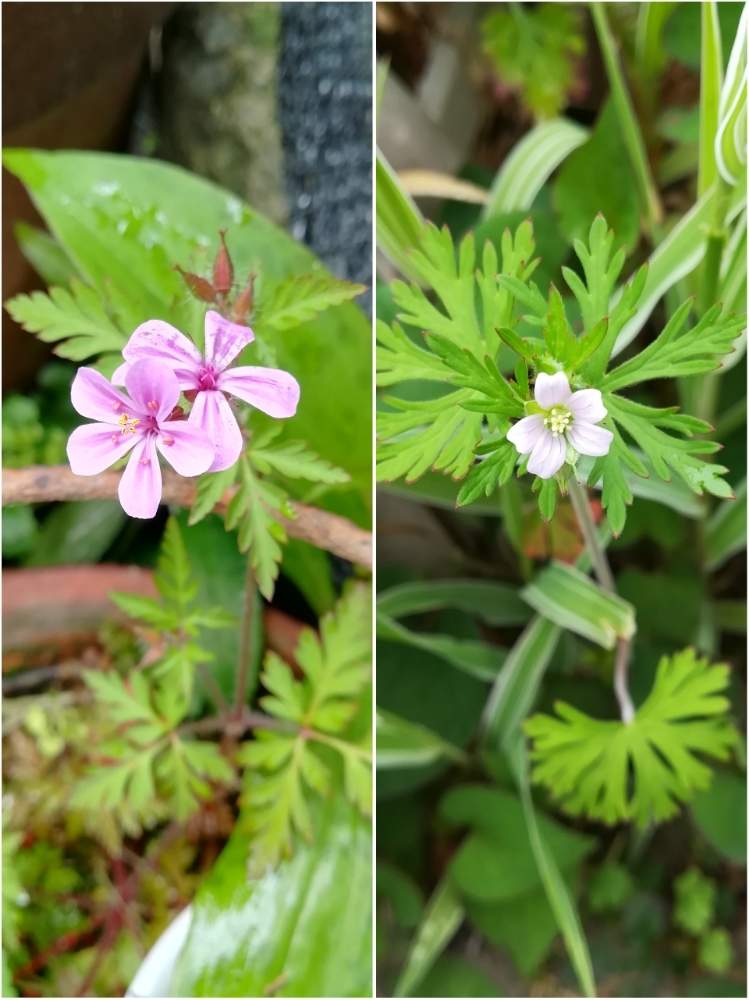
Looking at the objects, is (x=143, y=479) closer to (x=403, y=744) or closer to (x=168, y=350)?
(x=168, y=350)

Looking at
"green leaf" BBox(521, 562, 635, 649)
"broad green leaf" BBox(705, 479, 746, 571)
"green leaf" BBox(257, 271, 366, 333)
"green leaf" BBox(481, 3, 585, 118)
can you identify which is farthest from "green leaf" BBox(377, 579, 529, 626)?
"green leaf" BBox(481, 3, 585, 118)

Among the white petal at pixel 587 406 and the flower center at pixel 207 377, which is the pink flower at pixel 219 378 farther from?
the white petal at pixel 587 406

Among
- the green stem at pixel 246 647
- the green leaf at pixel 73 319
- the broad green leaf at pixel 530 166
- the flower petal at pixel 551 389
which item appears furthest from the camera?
the broad green leaf at pixel 530 166

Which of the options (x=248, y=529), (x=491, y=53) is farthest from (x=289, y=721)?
(x=491, y=53)

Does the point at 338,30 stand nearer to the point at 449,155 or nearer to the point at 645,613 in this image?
the point at 449,155

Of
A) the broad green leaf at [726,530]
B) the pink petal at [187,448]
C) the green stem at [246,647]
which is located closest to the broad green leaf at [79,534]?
the green stem at [246,647]

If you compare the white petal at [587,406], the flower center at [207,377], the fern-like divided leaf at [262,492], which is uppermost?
the white petal at [587,406]
